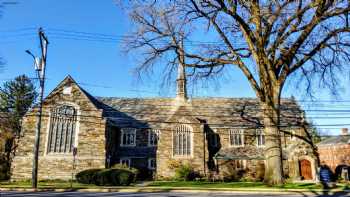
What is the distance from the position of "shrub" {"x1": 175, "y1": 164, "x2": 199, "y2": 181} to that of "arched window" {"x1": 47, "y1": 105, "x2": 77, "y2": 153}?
10.2 meters

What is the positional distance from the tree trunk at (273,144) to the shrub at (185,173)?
10519 mm

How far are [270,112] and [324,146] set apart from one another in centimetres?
1856

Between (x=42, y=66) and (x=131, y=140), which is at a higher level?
(x=42, y=66)

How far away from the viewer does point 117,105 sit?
39156 millimetres

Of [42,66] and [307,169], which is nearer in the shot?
[42,66]

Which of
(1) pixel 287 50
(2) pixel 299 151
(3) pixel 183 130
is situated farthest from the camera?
(3) pixel 183 130

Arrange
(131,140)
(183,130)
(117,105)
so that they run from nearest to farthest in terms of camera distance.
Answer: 1. (183,130)
2. (131,140)
3. (117,105)

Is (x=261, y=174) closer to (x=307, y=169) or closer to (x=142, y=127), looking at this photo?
(x=307, y=169)

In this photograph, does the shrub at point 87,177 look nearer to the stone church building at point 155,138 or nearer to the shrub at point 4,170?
the stone church building at point 155,138

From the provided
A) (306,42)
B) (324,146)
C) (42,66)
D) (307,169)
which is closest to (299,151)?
(307,169)

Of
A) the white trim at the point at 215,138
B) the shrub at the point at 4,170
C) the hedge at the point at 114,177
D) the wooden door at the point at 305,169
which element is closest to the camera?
the hedge at the point at 114,177

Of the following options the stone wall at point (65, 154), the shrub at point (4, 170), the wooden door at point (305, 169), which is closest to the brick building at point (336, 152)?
the wooden door at point (305, 169)

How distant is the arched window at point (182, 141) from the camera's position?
107 feet

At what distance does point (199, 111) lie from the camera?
37.5m
